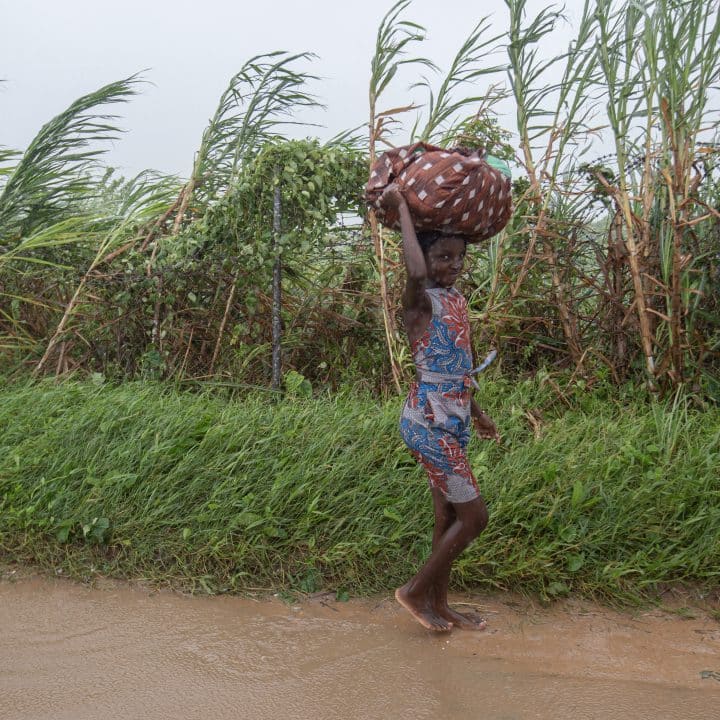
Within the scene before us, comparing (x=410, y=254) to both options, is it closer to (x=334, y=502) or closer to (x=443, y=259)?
(x=443, y=259)

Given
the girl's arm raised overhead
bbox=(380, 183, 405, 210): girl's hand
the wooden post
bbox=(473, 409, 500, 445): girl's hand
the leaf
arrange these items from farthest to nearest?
1. the wooden post
2. the leaf
3. bbox=(473, 409, 500, 445): girl's hand
4. bbox=(380, 183, 405, 210): girl's hand
5. the girl's arm raised overhead

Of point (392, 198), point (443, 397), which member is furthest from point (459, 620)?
point (392, 198)

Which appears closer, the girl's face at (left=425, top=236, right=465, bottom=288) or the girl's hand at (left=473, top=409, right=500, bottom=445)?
the girl's face at (left=425, top=236, right=465, bottom=288)

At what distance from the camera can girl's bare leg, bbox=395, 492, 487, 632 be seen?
2.93 m

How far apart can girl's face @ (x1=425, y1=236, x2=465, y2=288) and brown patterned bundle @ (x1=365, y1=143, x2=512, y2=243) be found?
42 mm

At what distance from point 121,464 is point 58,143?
10.9 feet

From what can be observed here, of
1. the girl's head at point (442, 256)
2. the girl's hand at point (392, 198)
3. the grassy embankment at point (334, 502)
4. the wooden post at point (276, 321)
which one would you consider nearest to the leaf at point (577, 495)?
the grassy embankment at point (334, 502)

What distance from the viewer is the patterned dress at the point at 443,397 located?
289cm

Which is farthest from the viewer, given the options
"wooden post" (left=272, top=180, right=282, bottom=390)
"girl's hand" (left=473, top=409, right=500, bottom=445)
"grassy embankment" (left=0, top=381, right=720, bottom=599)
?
"wooden post" (left=272, top=180, right=282, bottom=390)

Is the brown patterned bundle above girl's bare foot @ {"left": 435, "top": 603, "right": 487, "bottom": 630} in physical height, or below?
above

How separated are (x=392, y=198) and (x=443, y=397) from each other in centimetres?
77

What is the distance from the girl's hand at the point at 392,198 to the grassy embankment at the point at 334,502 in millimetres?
1403

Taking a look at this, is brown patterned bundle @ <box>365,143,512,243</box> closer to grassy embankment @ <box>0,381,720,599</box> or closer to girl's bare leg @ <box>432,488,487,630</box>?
girl's bare leg @ <box>432,488,487,630</box>

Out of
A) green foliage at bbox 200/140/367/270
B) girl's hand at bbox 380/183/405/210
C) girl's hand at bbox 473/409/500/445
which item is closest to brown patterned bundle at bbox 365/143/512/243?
girl's hand at bbox 380/183/405/210
